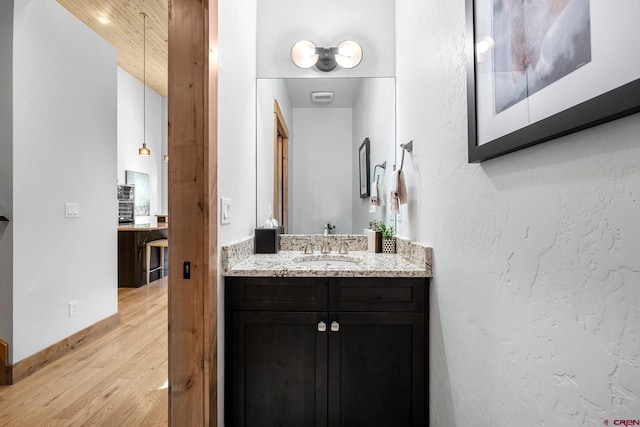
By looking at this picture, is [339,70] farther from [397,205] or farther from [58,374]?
[58,374]

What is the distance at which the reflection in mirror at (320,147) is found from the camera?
215cm

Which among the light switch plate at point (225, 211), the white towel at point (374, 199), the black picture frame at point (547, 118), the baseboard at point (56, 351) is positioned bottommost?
the baseboard at point (56, 351)

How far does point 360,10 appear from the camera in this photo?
2148mm

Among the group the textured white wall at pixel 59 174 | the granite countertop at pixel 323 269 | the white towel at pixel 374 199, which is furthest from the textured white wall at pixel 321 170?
the textured white wall at pixel 59 174

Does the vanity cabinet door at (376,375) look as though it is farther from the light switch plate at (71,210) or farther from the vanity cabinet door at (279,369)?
the light switch plate at (71,210)

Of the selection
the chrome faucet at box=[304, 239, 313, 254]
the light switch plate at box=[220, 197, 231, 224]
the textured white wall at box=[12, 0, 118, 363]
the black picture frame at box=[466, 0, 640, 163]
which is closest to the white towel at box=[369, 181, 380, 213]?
the chrome faucet at box=[304, 239, 313, 254]

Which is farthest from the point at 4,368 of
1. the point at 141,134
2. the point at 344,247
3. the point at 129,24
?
the point at 141,134

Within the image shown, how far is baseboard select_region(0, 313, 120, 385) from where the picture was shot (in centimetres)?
205

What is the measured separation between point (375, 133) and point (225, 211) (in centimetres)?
120

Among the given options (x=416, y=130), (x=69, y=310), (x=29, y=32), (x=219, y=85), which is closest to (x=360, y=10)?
(x=416, y=130)

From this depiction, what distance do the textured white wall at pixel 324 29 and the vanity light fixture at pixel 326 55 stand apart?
0.04 m

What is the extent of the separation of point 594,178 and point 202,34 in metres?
A: 1.24

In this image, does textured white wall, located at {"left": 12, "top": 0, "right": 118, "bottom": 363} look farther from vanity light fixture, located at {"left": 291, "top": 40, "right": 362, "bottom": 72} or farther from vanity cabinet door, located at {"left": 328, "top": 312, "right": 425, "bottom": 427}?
vanity cabinet door, located at {"left": 328, "top": 312, "right": 425, "bottom": 427}

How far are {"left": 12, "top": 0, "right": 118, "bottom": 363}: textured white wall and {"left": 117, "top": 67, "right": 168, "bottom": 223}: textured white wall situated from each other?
268cm
